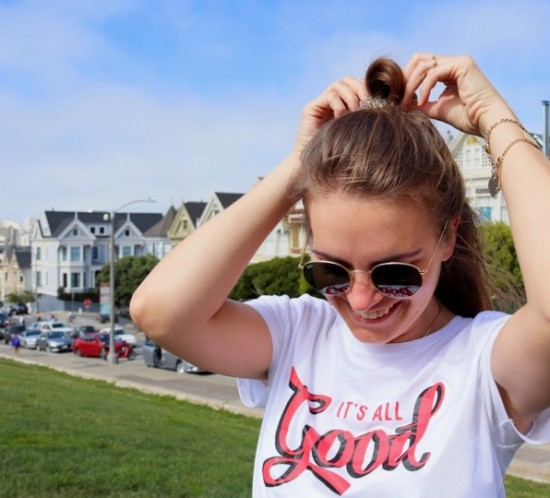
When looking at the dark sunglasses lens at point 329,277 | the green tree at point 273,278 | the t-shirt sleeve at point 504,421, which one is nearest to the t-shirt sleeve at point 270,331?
the dark sunglasses lens at point 329,277

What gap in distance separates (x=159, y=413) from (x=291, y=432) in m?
A: 12.2

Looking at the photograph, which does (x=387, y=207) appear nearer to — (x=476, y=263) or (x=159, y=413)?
(x=476, y=263)

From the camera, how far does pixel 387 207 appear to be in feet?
5.93

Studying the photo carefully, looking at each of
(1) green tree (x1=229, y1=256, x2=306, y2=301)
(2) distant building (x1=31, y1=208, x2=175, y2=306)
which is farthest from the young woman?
(2) distant building (x1=31, y1=208, x2=175, y2=306)

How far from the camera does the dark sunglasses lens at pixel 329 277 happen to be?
74.2 inches

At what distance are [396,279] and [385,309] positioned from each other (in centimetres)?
12

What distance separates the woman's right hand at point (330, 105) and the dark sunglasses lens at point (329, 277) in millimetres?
420

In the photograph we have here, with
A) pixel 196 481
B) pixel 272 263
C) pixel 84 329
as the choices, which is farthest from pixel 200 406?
pixel 84 329

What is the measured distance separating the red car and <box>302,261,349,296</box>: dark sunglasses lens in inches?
1342

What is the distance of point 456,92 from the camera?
2.13 meters

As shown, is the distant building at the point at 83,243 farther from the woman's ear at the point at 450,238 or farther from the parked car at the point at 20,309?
the woman's ear at the point at 450,238

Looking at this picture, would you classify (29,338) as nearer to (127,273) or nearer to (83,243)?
→ (127,273)

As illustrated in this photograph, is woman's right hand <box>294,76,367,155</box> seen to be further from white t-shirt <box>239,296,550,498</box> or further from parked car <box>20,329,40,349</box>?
parked car <box>20,329,40,349</box>

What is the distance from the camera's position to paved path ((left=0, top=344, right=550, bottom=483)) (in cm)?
1115
